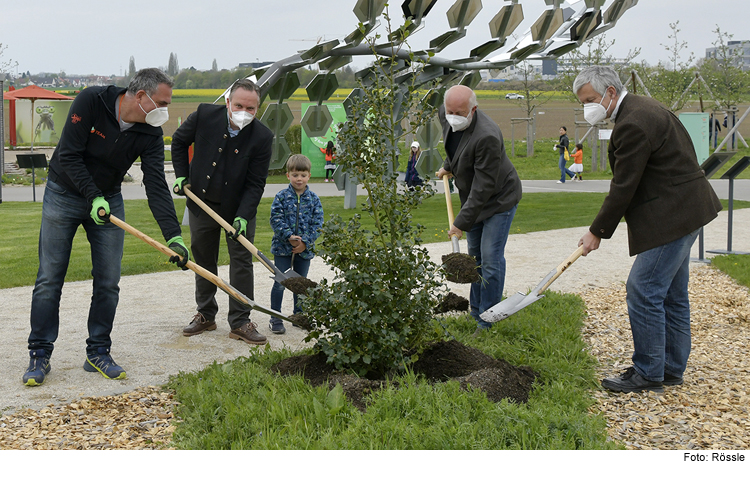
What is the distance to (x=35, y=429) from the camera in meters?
3.75

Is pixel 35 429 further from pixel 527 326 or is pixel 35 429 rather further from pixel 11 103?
pixel 11 103

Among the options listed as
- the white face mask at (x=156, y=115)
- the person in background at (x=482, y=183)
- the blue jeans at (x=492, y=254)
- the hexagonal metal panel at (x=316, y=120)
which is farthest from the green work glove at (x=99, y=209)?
the hexagonal metal panel at (x=316, y=120)

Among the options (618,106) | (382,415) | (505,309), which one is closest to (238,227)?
(505,309)

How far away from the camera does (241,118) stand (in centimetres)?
526

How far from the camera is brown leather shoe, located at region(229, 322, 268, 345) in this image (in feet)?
17.8

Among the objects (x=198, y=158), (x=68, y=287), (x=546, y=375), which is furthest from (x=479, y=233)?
(x=68, y=287)

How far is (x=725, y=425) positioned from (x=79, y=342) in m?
4.37

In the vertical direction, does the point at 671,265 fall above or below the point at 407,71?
below

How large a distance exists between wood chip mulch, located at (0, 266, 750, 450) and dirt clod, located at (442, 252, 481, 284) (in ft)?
3.47

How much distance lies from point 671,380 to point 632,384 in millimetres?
322

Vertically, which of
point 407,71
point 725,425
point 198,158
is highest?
point 407,71

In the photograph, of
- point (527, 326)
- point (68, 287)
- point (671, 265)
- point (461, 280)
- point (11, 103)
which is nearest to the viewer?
point (671, 265)

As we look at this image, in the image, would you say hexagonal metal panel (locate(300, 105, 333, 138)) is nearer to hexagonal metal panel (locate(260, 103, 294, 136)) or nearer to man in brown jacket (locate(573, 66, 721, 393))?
hexagonal metal panel (locate(260, 103, 294, 136))

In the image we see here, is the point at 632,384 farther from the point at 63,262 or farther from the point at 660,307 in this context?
the point at 63,262
